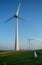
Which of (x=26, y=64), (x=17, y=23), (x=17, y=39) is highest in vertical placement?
(x=17, y=23)

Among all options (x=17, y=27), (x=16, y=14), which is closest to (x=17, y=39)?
(x=17, y=27)

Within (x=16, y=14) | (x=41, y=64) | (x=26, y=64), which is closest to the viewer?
(x=26, y=64)

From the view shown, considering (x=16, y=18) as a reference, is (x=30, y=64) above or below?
below

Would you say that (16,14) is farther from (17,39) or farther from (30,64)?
(30,64)

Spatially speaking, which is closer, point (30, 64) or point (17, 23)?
point (30, 64)

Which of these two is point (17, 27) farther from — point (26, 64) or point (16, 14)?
point (26, 64)

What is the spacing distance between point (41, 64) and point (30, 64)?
169 centimetres

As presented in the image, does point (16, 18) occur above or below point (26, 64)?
above

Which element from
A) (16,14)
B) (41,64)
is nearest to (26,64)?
(41,64)

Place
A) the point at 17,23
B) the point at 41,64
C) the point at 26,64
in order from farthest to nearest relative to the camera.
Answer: the point at 17,23
the point at 41,64
the point at 26,64

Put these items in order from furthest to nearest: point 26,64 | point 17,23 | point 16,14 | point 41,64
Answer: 1. point 16,14
2. point 17,23
3. point 41,64
4. point 26,64

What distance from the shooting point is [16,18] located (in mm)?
48969

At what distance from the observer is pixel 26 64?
21.2 m

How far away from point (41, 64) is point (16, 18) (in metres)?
27.3
